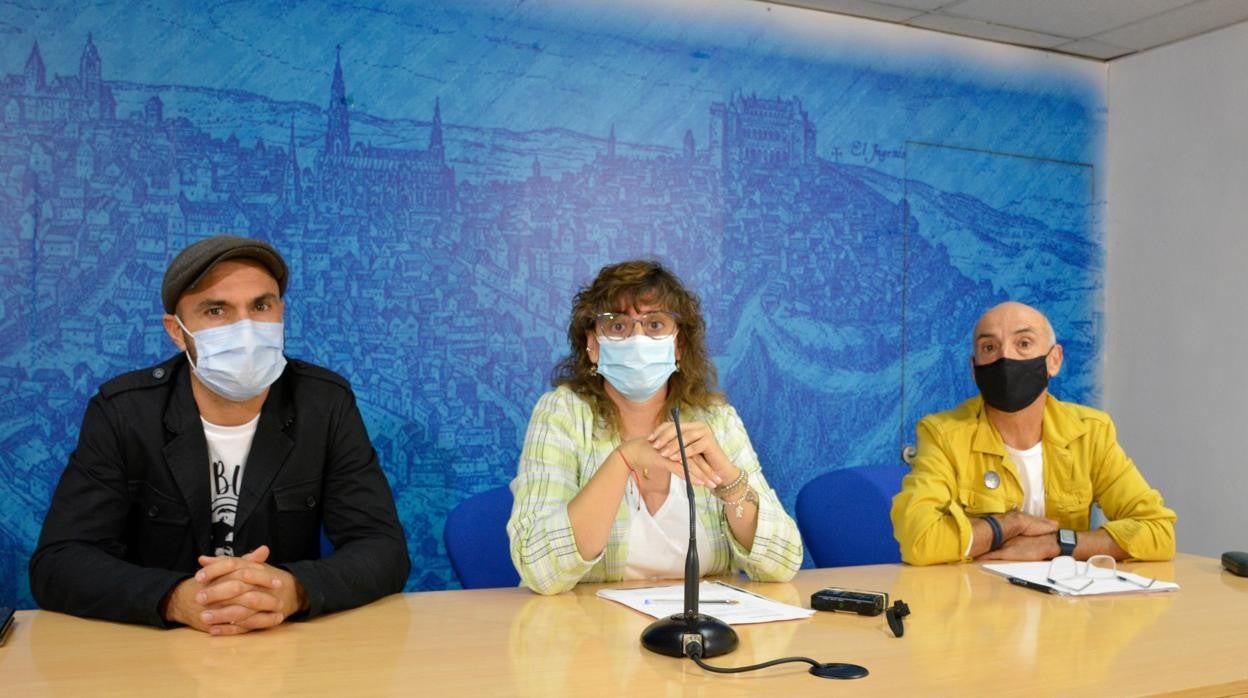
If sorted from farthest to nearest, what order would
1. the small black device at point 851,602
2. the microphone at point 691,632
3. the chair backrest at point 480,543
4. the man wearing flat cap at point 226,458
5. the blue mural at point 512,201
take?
the blue mural at point 512,201
the chair backrest at point 480,543
the man wearing flat cap at point 226,458
the small black device at point 851,602
the microphone at point 691,632

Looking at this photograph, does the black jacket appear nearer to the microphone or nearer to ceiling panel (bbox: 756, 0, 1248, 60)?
the microphone

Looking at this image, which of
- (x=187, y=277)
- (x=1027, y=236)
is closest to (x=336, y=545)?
(x=187, y=277)

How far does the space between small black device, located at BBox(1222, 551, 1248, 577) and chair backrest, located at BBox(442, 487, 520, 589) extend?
171cm

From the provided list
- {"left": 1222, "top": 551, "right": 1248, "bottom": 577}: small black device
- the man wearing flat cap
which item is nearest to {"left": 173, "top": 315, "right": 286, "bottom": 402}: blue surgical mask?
the man wearing flat cap

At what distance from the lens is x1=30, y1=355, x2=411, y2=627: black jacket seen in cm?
200

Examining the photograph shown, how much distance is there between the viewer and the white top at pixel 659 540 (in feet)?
8.05

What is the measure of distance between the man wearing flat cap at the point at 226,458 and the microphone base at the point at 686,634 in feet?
2.01

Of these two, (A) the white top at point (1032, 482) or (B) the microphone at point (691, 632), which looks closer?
(B) the microphone at point (691, 632)

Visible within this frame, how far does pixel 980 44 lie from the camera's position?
4.56 m

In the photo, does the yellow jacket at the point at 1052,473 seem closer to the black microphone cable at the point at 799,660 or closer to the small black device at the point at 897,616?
the small black device at the point at 897,616

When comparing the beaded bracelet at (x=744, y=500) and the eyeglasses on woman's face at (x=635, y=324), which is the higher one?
the eyeglasses on woman's face at (x=635, y=324)

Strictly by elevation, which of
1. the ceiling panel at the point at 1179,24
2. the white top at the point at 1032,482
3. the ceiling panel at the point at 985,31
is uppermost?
the ceiling panel at the point at 985,31

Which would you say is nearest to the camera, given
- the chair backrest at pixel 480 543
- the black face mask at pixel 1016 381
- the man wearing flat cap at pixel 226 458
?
the man wearing flat cap at pixel 226 458

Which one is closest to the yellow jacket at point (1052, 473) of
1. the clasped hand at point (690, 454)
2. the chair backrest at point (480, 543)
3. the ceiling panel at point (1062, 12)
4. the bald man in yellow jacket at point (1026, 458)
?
the bald man in yellow jacket at point (1026, 458)
